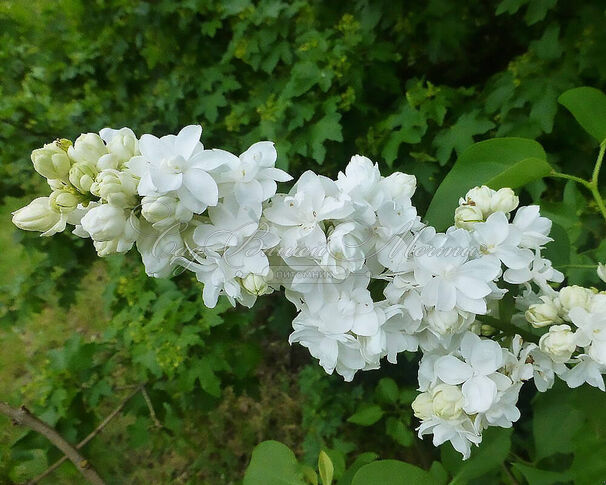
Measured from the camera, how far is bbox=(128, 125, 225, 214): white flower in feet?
2.13

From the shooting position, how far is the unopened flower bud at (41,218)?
0.71m

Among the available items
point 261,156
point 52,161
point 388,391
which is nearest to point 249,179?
point 261,156

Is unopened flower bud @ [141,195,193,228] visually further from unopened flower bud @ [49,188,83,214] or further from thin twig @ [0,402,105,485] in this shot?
thin twig @ [0,402,105,485]

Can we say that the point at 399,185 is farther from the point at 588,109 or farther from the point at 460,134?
the point at 460,134

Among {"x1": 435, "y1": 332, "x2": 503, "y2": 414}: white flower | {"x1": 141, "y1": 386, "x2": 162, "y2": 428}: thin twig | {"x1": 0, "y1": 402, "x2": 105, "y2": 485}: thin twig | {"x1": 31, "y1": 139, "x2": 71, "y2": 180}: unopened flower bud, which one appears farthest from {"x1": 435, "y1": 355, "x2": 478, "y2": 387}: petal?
A: {"x1": 141, "y1": 386, "x2": 162, "y2": 428}: thin twig

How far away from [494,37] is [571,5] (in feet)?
1.74

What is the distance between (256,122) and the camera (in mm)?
1998

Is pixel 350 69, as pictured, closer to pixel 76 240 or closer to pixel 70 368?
pixel 76 240

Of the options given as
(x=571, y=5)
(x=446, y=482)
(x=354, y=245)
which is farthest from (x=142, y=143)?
(x=571, y=5)

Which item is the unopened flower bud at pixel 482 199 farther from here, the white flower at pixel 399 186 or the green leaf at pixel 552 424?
the green leaf at pixel 552 424

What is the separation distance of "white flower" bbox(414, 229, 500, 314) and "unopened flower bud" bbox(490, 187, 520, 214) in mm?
102

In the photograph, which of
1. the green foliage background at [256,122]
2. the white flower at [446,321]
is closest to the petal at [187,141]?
the white flower at [446,321]

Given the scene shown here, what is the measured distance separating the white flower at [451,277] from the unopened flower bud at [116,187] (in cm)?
38

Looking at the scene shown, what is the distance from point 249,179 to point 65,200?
0.23 metres
